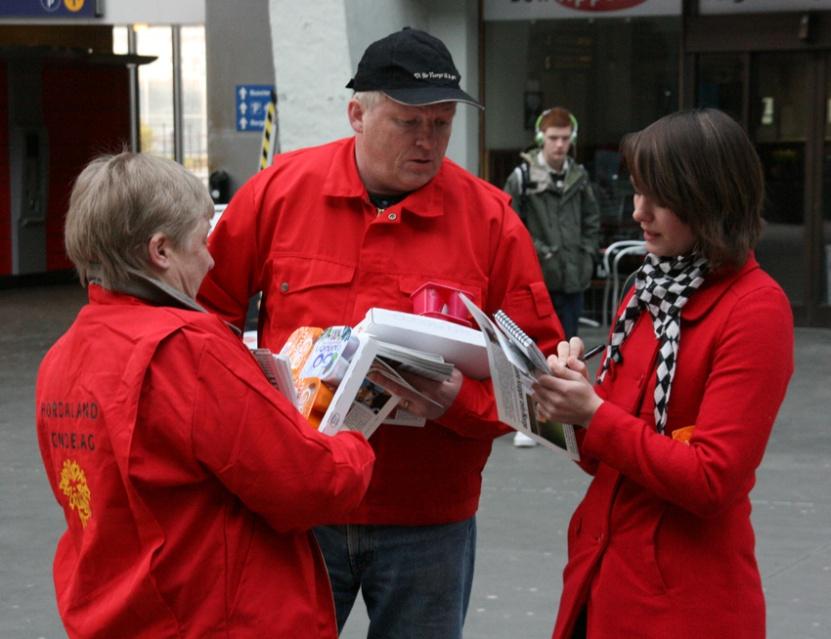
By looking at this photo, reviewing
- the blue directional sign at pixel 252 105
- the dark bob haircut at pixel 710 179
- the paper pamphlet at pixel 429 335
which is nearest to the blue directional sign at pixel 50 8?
the blue directional sign at pixel 252 105

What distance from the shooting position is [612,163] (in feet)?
42.4

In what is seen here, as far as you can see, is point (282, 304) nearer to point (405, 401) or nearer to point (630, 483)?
point (405, 401)

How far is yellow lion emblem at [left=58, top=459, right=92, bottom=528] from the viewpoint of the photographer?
95.7 inches

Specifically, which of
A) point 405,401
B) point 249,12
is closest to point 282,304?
point 405,401

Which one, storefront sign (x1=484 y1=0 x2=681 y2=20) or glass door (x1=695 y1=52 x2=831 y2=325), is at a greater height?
storefront sign (x1=484 y1=0 x2=681 y2=20)

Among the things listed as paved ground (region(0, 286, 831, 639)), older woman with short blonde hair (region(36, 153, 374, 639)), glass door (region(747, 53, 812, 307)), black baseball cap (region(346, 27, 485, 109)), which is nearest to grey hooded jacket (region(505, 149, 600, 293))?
paved ground (region(0, 286, 831, 639))

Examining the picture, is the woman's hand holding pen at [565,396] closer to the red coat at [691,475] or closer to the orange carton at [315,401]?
the red coat at [691,475]

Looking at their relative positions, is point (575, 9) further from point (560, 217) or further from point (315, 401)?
point (315, 401)

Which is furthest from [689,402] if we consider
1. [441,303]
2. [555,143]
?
[555,143]

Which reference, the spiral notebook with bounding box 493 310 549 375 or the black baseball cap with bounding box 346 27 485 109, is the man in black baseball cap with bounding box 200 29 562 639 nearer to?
the black baseball cap with bounding box 346 27 485 109

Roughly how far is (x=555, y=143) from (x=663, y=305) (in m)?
6.04

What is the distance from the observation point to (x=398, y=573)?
3129mm

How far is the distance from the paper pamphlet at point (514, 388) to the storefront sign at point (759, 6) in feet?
33.1

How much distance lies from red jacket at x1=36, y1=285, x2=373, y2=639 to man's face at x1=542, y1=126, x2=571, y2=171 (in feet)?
20.7
